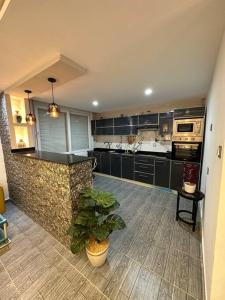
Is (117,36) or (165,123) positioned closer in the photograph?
(117,36)

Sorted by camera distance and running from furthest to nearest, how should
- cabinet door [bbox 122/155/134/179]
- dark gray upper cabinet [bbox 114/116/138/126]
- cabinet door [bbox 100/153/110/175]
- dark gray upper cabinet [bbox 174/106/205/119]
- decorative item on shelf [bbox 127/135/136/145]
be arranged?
cabinet door [bbox 100/153/110/175]
decorative item on shelf [bbox 127/135/136/145]
dark gray upper cabinet [bbox 114/116/138/126]
cabinet door [bbox 122/155/134/179]
dark gray upper cabinet [bbox 174/106/205/119]

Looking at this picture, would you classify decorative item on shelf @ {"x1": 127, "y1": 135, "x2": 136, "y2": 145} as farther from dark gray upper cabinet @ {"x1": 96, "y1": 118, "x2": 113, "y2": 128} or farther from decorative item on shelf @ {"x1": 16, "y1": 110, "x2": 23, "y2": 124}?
decorative item on shelf @ {"x1": 16, "y1": 110, "x2": 23, "y2": 124}

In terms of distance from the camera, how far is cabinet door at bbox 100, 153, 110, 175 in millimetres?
4742

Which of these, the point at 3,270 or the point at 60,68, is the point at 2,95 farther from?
the point at 3,270

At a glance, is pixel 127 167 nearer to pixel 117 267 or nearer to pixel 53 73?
pixel 117 267

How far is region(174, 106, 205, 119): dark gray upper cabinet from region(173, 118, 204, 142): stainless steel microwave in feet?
0.31

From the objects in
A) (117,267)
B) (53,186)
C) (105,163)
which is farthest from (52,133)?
(117,267)

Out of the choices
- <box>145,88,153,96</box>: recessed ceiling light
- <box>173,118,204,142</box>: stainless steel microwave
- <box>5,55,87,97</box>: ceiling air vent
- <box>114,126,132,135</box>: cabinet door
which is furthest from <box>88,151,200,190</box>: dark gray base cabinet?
<box>5,55,87,97</box>: ceiling air vent

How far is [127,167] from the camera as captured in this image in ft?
14.0

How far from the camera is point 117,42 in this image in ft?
4.42

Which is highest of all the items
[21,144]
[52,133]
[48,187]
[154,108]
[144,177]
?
[154,108]

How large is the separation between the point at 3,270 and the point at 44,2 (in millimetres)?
2685

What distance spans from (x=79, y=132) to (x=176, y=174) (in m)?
3.57

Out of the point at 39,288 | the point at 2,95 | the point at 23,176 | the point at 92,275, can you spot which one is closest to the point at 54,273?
the point at 39,288
